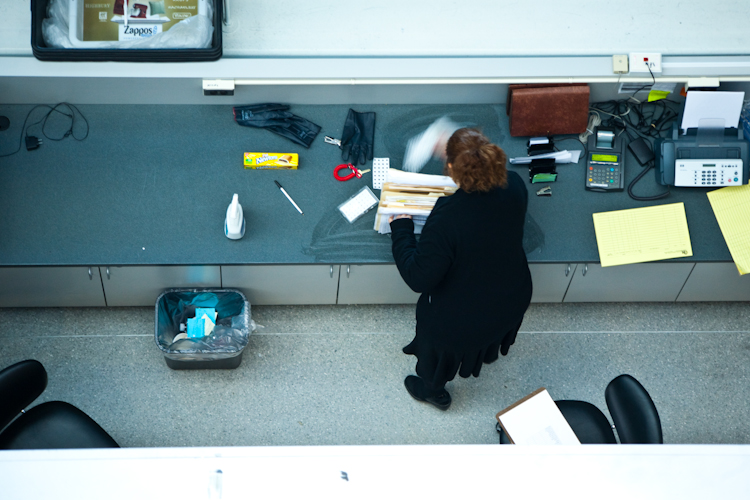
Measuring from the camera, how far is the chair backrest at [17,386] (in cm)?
173

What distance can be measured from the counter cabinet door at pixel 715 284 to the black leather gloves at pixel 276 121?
5.35ft

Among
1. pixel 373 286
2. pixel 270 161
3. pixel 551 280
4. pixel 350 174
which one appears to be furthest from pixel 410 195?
pixel 551 280

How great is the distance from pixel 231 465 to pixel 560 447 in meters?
0.52

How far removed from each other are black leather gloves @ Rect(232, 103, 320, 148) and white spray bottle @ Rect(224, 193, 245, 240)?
35cm

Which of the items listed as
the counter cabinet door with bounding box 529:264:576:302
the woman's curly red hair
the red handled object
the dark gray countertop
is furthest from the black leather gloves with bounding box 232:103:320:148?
the counter cabinet door with bounding box 529:264:576:302

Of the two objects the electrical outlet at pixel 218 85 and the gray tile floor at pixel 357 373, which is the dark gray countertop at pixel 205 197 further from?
the gray tile floor at pixel 357 373

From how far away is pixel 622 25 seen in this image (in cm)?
215

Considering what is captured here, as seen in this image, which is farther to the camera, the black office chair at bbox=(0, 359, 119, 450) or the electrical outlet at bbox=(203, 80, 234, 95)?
the electrical outlet at bbox=(203, 80, 234, 95)

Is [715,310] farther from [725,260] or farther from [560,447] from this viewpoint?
[560,447]

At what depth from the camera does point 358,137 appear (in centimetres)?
229

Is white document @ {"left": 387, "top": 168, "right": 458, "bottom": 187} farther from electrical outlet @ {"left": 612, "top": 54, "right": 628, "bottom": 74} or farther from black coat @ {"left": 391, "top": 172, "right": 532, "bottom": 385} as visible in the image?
electrical outlet @ {"left": 612, "top": 54, "right": 628, "bottom": 74}

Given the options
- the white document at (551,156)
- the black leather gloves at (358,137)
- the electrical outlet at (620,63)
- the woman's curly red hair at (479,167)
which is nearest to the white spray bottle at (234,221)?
the black leather gloves at (358,137)

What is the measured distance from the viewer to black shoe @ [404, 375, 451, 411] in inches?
95.1

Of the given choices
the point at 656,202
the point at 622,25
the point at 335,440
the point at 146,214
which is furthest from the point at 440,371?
the point at 622,25
